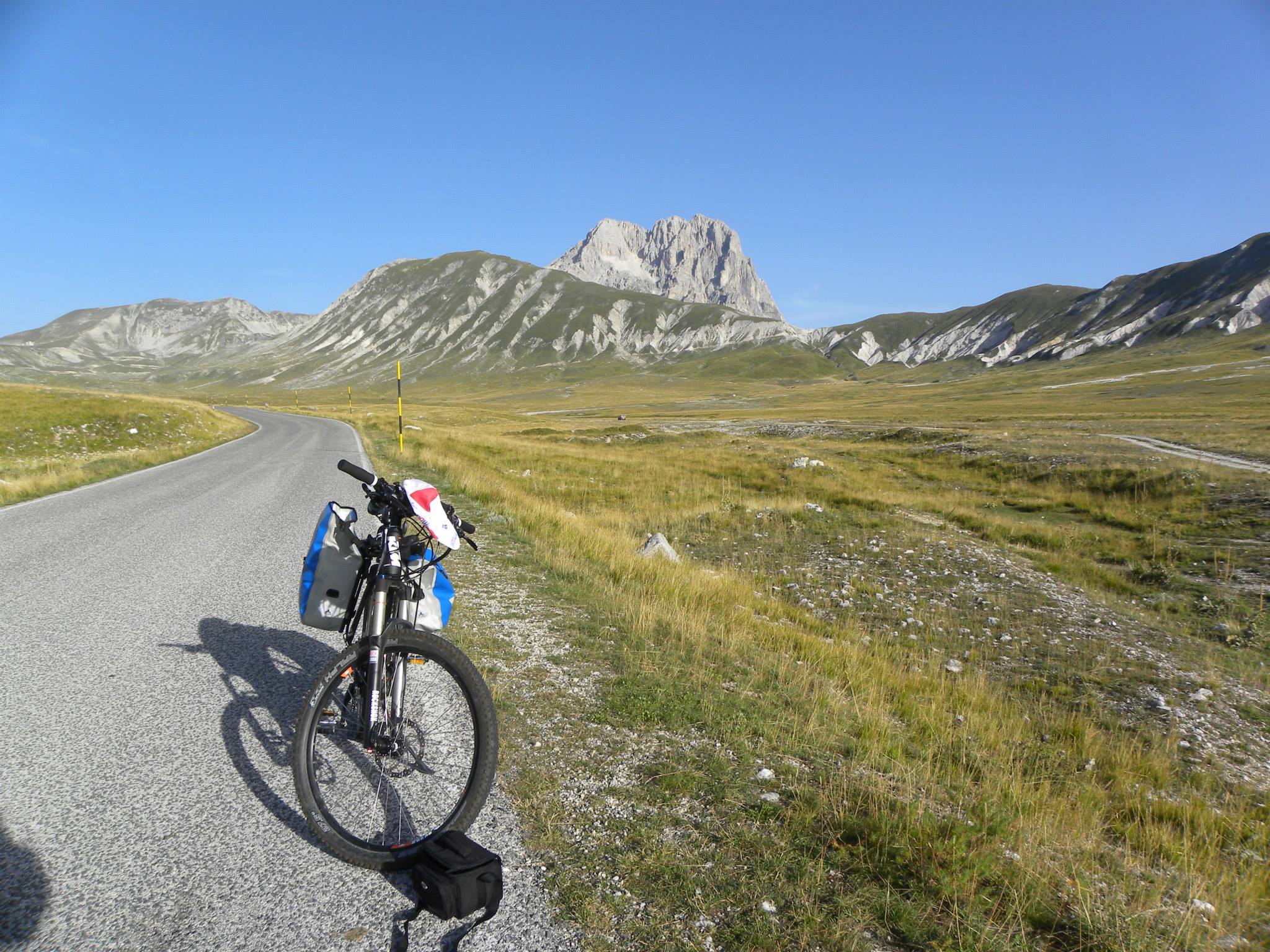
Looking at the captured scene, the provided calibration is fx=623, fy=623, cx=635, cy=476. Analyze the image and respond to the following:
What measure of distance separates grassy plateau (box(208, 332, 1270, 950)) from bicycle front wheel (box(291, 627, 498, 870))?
50 cm

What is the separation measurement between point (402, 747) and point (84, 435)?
3616 cm

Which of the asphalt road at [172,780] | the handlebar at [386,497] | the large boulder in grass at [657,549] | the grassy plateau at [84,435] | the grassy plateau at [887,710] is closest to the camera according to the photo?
the asphalt road at [172,780]

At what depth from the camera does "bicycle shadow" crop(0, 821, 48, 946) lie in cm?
289

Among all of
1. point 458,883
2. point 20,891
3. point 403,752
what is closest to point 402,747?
point 403,752

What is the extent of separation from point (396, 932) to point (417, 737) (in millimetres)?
1025

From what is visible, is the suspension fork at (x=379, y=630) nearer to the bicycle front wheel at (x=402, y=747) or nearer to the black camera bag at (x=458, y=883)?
the bicycle front wheel at (x=402, y=747)

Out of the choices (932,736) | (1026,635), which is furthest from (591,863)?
Result: (1026,635)

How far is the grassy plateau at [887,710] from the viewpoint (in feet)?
10.7

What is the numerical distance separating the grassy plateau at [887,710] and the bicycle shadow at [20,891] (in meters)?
2.34

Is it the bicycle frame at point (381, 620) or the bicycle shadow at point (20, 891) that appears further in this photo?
the bicycle frame at point (381, 620)

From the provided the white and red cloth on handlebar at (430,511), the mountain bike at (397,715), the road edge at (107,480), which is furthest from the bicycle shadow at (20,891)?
the road edge at (107,480)

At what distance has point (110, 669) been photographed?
18.3 feet

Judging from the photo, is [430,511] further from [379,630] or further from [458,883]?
[458,883]

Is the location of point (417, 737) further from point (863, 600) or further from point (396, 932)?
point (863, 600)
